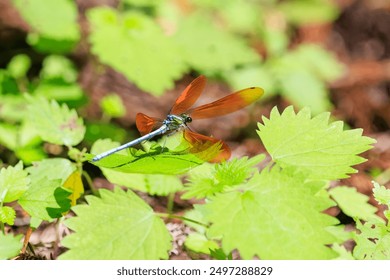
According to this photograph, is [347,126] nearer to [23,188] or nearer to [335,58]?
[335,58]

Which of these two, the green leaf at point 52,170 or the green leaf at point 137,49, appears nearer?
the green leaf at point 52,170

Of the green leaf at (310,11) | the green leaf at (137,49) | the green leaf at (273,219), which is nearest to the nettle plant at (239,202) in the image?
the green leaf at (273,219)

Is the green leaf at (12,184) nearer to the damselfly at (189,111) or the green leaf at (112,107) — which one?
the damselfly at (189,111)

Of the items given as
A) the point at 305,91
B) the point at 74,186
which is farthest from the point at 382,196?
the point at 305,91

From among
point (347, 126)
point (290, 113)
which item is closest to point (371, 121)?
point (347, 126)

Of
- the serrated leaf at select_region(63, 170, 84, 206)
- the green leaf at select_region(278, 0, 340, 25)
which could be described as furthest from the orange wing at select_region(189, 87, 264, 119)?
the green leaf at select_region(278, 0, 340, 25)

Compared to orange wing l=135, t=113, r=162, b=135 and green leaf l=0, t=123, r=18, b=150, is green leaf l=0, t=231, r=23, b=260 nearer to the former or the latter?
orange wing l=135, t=113, r=162, b=135
